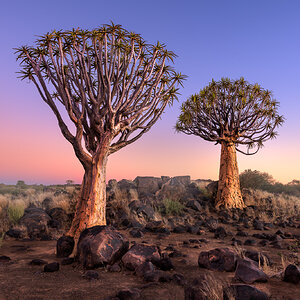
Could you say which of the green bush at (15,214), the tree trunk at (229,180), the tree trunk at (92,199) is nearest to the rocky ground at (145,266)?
the tree trunk at (92,199)

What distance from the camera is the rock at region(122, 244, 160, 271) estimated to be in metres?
4.55

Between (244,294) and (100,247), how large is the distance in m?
2.77

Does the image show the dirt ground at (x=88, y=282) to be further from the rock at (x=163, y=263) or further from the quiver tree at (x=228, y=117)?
the quiver tree at (x=228, y=117)

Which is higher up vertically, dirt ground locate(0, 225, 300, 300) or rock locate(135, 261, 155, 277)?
rock locate(135, 261, 155, 277)

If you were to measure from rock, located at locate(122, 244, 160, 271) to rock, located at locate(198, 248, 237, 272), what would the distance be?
90 cm

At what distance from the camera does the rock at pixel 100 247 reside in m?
4.68

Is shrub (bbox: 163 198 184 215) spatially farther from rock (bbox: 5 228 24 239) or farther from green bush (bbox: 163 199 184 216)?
rock (bbox: 5 228 24 239)

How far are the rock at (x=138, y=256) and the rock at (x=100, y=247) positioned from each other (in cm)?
30

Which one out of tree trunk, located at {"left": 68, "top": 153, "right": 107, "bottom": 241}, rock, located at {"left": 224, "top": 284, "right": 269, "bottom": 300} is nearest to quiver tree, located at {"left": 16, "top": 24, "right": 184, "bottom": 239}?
tree trunk, located at {"left": 68, "top": 153, "right": 107, "bottom": 241}

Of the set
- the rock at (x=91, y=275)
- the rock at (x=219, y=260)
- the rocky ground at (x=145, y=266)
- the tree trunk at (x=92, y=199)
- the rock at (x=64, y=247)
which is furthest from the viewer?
the tree trunk at (x=92, y=199)

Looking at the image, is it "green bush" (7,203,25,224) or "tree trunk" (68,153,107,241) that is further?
"green bush" (7,203,25,224)

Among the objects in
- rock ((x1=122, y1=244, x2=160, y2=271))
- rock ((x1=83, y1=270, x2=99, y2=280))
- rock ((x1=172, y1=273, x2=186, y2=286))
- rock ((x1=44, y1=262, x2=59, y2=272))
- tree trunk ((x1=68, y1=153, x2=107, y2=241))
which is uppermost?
tree trunk ((x1=68, y1=153, x2=107, y2=241))

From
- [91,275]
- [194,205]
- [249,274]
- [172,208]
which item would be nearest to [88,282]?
[91,275]

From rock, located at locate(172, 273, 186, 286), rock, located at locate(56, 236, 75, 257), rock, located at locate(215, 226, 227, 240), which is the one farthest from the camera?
rock, located at locate(215, 226, 227, 240)
